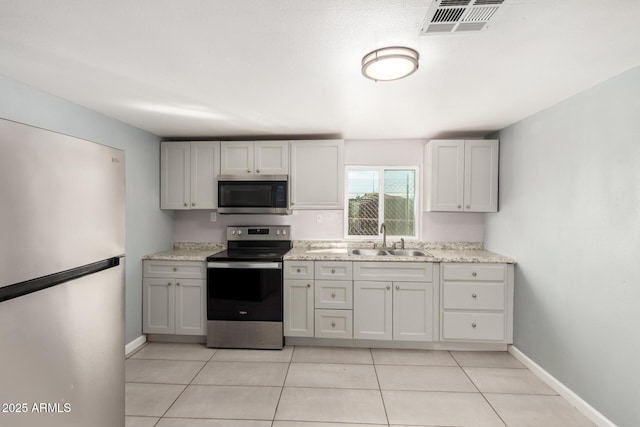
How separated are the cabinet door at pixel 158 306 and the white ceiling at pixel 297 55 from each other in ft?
5.59

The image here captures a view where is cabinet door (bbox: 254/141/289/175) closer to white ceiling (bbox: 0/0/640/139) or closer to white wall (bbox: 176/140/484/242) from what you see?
white wall (bbox: 176/140/484/242)

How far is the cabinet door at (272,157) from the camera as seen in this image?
347 cm

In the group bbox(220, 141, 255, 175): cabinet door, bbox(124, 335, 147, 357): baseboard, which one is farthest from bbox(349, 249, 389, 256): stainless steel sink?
bbox(124, 335, 147, 357): baseboard

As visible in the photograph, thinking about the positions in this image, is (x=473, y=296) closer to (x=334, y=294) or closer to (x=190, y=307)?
(x=334, y=294)

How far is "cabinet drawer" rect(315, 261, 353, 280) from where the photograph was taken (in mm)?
3129

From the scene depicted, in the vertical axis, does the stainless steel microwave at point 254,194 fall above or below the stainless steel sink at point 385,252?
above

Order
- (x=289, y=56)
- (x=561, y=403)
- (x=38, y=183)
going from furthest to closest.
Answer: (x=561, y=403)
(x=289, y=56)
(x=38, y=183)

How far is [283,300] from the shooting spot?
3127mm

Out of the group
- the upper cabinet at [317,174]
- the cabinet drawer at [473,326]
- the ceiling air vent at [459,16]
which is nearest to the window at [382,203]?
the upper cabinet at [317,174]

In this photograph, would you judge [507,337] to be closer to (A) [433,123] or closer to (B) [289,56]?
(A) [433,123]

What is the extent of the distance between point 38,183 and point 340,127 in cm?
258

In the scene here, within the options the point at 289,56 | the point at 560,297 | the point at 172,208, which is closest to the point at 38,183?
the point at 289,56

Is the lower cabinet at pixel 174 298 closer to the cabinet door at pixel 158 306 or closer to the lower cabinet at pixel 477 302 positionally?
the cabinet door at pixel 158 306

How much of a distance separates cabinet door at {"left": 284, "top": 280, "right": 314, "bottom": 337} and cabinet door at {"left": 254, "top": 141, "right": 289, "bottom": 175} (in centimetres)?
126
